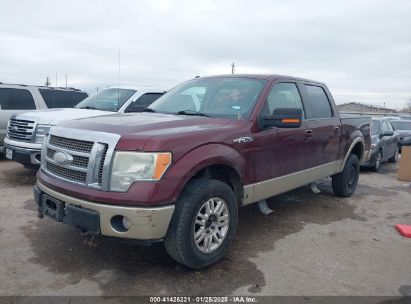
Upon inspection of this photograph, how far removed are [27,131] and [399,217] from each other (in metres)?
6.39

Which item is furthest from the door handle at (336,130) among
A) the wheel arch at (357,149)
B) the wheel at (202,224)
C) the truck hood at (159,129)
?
the wheel at (202,224)

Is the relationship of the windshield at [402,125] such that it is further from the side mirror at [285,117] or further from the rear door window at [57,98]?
Result: the side mirror at [285,117]

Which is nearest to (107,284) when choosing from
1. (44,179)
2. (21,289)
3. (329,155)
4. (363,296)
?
(21,289)

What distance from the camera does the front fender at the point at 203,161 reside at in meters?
3.41

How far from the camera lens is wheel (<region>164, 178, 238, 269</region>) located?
347 cm

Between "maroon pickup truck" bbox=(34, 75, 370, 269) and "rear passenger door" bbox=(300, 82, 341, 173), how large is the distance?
199 millimetres

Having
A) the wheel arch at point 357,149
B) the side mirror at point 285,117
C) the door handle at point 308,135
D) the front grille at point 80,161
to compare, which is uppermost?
the side mirror at point 285,117

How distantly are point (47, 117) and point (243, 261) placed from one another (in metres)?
4.75

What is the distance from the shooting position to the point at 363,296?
343cm

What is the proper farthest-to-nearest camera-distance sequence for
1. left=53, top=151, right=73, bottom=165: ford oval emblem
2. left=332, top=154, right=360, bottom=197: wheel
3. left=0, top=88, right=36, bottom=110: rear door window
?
left=0, top=88, right=36, bottom=110: rear door window < left=332, top=154, right=360, bottom=197: wheel < left=53, top=151, right=73, bottom=165: ford oval emblem

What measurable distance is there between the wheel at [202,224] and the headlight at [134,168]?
39 centimetres

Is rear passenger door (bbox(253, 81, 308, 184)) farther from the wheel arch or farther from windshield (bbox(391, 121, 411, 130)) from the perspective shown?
windshield (bbox(391, 121, 411, 130))

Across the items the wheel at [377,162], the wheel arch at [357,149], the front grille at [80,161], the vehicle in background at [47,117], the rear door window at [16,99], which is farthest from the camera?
the wheel at [377,162]

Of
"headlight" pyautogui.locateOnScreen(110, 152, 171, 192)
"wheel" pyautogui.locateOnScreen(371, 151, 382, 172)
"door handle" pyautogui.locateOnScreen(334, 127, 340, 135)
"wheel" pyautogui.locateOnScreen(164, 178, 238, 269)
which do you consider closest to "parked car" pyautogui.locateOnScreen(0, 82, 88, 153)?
"door handle" pyautogui.locateOnScreen(334, 127, 340, 135)
